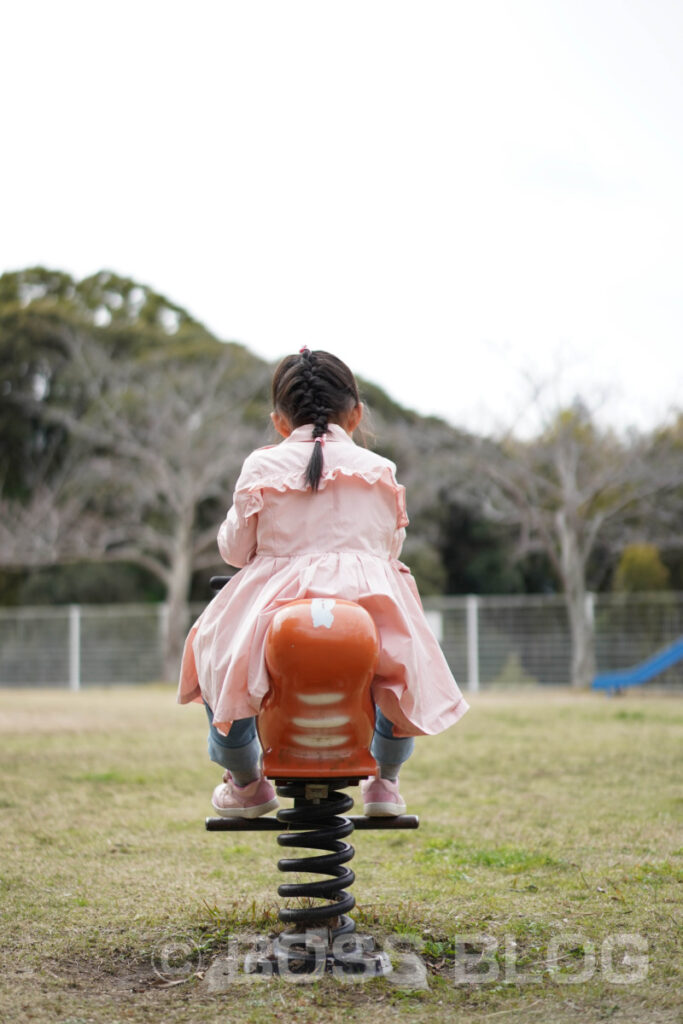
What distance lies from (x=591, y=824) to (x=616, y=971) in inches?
77.2

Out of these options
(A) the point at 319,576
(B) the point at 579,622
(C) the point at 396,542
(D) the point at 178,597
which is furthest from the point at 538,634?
(A) the point at 319,576

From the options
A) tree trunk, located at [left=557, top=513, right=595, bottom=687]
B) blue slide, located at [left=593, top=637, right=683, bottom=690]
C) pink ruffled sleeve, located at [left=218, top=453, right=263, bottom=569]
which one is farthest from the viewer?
tree trunk, located at [left=557, top=513, right=595, bottom=687]

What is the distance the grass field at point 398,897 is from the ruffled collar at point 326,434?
1.23m

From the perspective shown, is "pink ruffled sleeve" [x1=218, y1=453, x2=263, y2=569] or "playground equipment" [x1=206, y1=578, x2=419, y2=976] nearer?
"playground equipment" [x1=206, y1=578, x2=419, y2=976]

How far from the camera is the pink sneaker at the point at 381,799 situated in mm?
2756

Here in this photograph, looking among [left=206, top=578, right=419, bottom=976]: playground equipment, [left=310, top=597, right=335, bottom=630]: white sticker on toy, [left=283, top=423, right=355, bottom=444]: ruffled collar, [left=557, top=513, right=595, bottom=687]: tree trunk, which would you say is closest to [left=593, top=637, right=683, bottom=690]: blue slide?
[left=557, top=513, right=595, bottom=687]: tree trunk

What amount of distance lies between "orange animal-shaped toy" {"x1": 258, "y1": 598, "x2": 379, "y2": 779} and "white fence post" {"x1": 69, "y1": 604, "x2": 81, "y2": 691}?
62.7 ft

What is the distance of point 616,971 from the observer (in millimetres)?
2379

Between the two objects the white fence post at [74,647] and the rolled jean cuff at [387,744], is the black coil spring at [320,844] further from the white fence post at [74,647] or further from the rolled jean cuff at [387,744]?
the white fence post at [74,647]

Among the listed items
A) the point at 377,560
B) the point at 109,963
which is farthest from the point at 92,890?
the point at 377,560

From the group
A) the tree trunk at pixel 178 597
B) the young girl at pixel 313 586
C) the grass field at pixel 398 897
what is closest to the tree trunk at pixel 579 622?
the tree trunk at pixel 178 597

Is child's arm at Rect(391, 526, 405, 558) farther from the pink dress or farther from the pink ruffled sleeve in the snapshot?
the pink ruffled sleeve

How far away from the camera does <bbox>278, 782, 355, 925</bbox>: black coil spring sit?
2580 mm

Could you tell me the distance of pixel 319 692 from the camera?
2.31 meters
